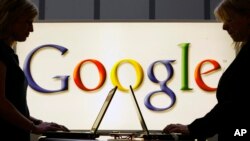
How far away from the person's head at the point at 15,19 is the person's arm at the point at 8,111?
0.24 m

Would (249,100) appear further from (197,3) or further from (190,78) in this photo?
(197,3)

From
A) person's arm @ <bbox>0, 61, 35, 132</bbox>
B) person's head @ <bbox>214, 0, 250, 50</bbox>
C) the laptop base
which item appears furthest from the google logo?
person's arm @ <bbox>0, 61, 35, 132</bbox>

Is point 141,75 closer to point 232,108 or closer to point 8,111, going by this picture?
point 232,108

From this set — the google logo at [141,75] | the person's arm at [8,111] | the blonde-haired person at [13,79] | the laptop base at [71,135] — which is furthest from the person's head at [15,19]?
the google logo at [141,75]

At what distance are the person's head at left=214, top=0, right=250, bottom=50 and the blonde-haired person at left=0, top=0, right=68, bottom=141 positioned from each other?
3.35 ft

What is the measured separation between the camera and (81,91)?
454 centimetres

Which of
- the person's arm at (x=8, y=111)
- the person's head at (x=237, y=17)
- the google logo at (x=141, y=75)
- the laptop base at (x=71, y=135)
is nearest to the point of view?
the person's arm at (x=8, y=111)

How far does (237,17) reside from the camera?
8.05ft

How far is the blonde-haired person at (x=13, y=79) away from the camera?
222 cm

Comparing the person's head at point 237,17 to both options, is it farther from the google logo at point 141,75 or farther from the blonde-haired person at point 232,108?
the google logo at point 141,75

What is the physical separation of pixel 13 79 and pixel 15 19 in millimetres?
314

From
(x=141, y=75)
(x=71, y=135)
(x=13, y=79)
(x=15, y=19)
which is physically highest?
(x=15, y=19)

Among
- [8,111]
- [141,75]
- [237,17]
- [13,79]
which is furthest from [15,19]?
[141,75]

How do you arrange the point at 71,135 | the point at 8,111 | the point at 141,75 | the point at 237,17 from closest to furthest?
the point at 8,111 < the point at 71,135 < the point at 237,17 < the point at 141,75
